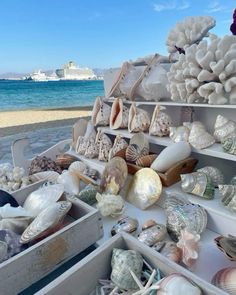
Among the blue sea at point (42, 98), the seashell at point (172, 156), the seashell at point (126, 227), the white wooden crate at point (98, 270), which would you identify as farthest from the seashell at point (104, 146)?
the blue sea at point (42, 98)

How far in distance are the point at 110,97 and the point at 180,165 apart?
52 centimetres

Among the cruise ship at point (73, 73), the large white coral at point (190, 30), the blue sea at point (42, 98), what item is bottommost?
the blue sea at point (42, 98)

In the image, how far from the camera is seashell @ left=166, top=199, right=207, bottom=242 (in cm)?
57

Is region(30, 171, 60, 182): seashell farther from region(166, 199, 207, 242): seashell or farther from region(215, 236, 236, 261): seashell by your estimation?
region(215, 236, 236, 261): seashell

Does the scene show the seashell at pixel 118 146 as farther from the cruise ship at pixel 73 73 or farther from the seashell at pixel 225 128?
the cruise ship at pixel 73 73

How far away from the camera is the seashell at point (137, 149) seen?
2.76 feet

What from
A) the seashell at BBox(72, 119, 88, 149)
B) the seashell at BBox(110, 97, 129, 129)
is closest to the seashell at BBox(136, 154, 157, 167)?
the seashell at BBox(110, 97, 129, 129)

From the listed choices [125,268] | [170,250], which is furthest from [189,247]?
[125,268]

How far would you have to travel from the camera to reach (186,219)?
22.7 inches

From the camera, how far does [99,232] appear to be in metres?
0.62

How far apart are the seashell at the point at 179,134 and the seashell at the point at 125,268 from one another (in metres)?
0.43

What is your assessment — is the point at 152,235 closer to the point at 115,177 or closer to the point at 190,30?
the point at 115,177

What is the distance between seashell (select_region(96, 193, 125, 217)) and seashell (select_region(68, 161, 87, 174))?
0.27 meters

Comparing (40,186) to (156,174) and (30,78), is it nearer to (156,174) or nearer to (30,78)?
(156,174)
